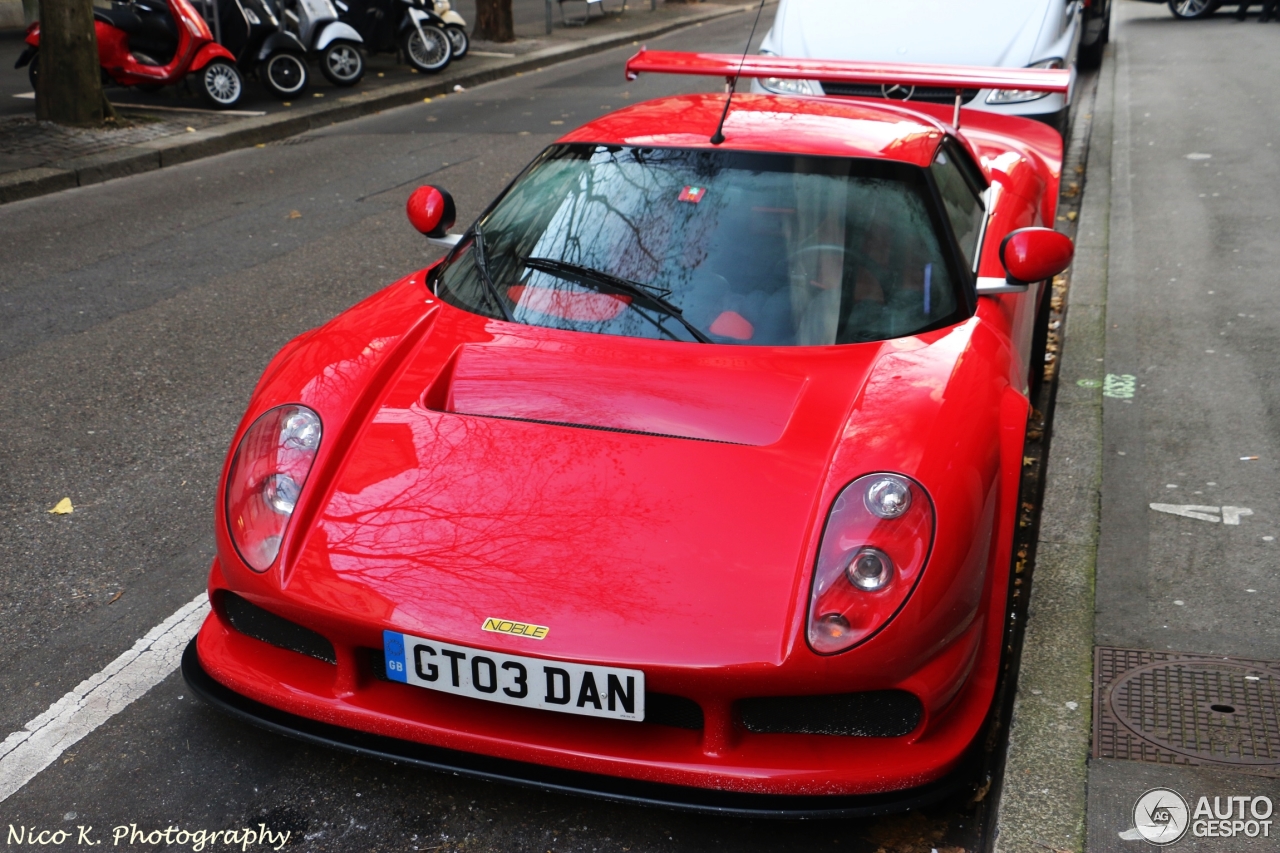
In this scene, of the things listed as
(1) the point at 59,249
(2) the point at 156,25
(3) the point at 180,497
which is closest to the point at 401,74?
(2) the point at 156,25

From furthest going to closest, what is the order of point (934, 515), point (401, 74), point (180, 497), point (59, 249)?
1. point (401, 74)
2. point (59, 249)
3. point (180, 497)
4. point (934, 515)

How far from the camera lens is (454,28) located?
51.9 ft

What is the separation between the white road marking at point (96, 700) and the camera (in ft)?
9.17

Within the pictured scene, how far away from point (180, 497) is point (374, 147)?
7581 millimetres

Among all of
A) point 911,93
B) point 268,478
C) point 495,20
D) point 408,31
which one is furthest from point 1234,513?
point 495,20

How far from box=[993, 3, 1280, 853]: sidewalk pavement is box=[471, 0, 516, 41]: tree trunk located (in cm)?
1245

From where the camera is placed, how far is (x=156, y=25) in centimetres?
1154

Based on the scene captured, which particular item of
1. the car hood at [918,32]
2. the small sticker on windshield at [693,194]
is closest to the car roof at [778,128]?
the small sticker on windshield at [693,194]

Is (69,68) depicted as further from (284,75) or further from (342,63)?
(342,63)

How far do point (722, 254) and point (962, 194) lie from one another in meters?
1.00

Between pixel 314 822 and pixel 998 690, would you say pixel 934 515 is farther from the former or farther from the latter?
pixel 314 822

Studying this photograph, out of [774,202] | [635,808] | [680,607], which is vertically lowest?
[635,808]

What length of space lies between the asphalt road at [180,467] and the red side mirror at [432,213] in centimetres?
120

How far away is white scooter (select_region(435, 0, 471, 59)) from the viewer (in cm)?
1548
